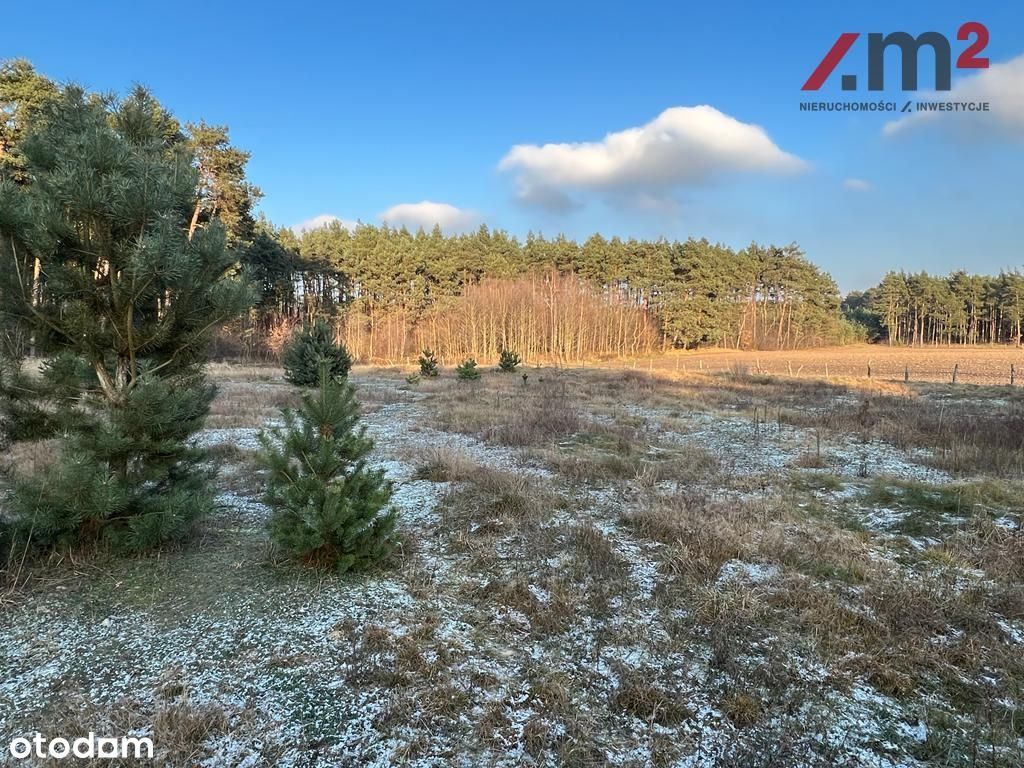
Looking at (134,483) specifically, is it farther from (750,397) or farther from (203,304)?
(750,397)

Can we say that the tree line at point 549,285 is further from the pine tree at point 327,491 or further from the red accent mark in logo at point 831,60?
the pine tree at point 327,491

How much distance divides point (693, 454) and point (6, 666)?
317 inches

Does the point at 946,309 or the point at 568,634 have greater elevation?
the point at 946,309

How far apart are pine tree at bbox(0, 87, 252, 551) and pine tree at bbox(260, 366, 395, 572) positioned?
2.51 feet

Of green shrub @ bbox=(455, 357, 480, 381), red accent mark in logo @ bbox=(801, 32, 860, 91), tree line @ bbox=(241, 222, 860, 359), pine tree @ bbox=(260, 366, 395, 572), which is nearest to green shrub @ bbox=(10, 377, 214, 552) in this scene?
pine tree @ bbox=(260, 366, 395, 572)

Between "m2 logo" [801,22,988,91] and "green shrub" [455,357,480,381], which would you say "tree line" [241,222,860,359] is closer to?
"green shrub" [455,357,480,381]

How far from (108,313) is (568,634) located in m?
3.97

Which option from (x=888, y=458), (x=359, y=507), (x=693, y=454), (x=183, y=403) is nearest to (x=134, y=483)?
(x=183, y=403)

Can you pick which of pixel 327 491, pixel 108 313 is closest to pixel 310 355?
pixel 108 313

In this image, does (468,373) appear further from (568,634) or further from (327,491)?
(568,634)

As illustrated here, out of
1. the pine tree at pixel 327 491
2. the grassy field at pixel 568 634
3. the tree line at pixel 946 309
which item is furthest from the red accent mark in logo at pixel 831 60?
the tree line at pixel 946 309

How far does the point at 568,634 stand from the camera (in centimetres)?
322

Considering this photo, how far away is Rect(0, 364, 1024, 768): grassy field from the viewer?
92.4 inches

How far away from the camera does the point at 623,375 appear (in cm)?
2367
